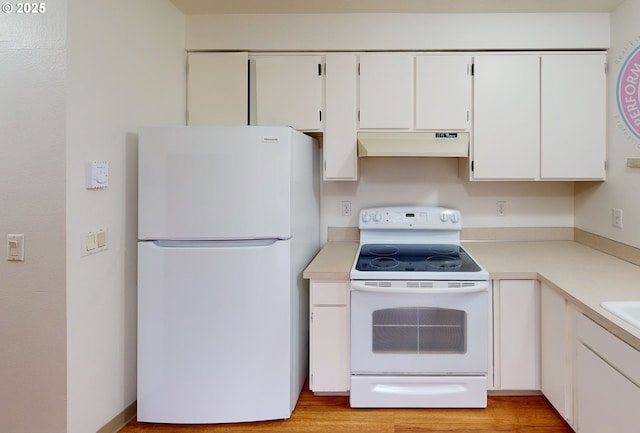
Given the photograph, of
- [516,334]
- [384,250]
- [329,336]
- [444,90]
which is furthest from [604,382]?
[444,90]

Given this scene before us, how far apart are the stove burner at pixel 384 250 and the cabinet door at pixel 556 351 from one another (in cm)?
88

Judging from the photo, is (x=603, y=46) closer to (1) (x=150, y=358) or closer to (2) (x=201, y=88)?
(2) (x=201, y=88)

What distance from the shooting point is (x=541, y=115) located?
268cm

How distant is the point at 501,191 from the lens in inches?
119

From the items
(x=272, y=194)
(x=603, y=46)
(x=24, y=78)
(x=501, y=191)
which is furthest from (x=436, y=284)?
(x=24, y=78)

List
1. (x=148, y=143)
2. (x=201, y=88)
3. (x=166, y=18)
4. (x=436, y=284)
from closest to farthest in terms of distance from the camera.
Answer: (x=148, y=143)
(x=436, y=284)
(x=166, y=18)
(x=201, y=88)

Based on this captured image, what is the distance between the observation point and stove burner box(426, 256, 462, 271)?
231cm

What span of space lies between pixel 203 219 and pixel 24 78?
92 centimetres

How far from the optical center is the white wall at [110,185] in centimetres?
179

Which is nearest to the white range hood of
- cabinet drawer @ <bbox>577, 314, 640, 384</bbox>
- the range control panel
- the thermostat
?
the range control panel

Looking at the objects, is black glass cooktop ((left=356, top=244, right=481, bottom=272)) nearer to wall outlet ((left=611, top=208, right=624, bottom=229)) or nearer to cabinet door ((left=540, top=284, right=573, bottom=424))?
cabinet door ((left=540, top=284, right=573, bottom=424))

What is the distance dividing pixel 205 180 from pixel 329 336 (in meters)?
1.06

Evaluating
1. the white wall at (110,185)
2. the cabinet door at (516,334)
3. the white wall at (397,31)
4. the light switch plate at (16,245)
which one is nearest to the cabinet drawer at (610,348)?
the cabinet door at (516,334)

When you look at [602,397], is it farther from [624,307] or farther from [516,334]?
[516,334]
